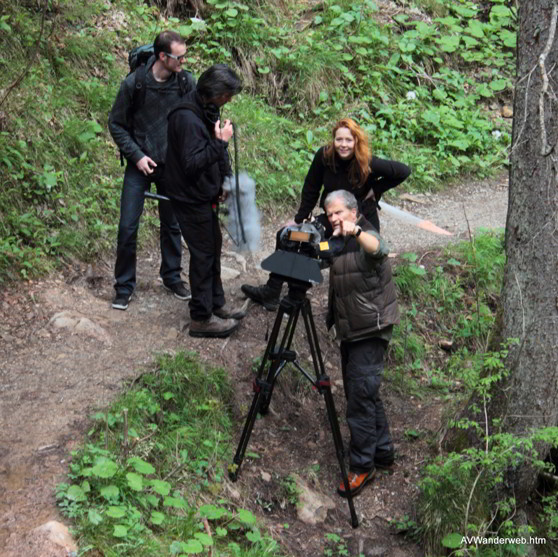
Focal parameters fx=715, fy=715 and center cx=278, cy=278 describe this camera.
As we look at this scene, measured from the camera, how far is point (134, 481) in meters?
3.80

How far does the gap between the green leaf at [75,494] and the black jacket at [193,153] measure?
86.1 inches

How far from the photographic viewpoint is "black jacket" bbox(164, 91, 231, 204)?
16.1 feet

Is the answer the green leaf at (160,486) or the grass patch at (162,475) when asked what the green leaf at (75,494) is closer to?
the grass patch at (162,475)

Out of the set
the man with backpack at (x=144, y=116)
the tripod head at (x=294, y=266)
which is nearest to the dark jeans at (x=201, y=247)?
the man with backpack at (x=144, y=116)

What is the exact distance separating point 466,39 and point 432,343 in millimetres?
6764

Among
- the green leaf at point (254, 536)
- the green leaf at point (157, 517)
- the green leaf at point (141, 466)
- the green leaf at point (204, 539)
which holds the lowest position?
the green leaf at point (254, 536)

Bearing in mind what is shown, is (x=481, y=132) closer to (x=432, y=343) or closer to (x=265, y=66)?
(x=265, y=66)

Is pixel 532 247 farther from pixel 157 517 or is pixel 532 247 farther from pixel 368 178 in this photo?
pixel 157 517

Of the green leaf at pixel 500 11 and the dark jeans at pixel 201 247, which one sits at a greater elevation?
the green leaf at pixel 500 11

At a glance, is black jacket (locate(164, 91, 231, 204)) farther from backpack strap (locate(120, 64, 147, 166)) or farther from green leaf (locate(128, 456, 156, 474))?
green leaf (locate(128, 456, 156, 474))

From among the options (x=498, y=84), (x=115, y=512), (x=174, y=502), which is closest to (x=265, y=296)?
(x=174, y=502)

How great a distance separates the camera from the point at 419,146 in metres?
10.2

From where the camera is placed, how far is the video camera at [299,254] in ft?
13.1

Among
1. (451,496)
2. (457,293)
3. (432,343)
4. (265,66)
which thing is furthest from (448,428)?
(265,66)
